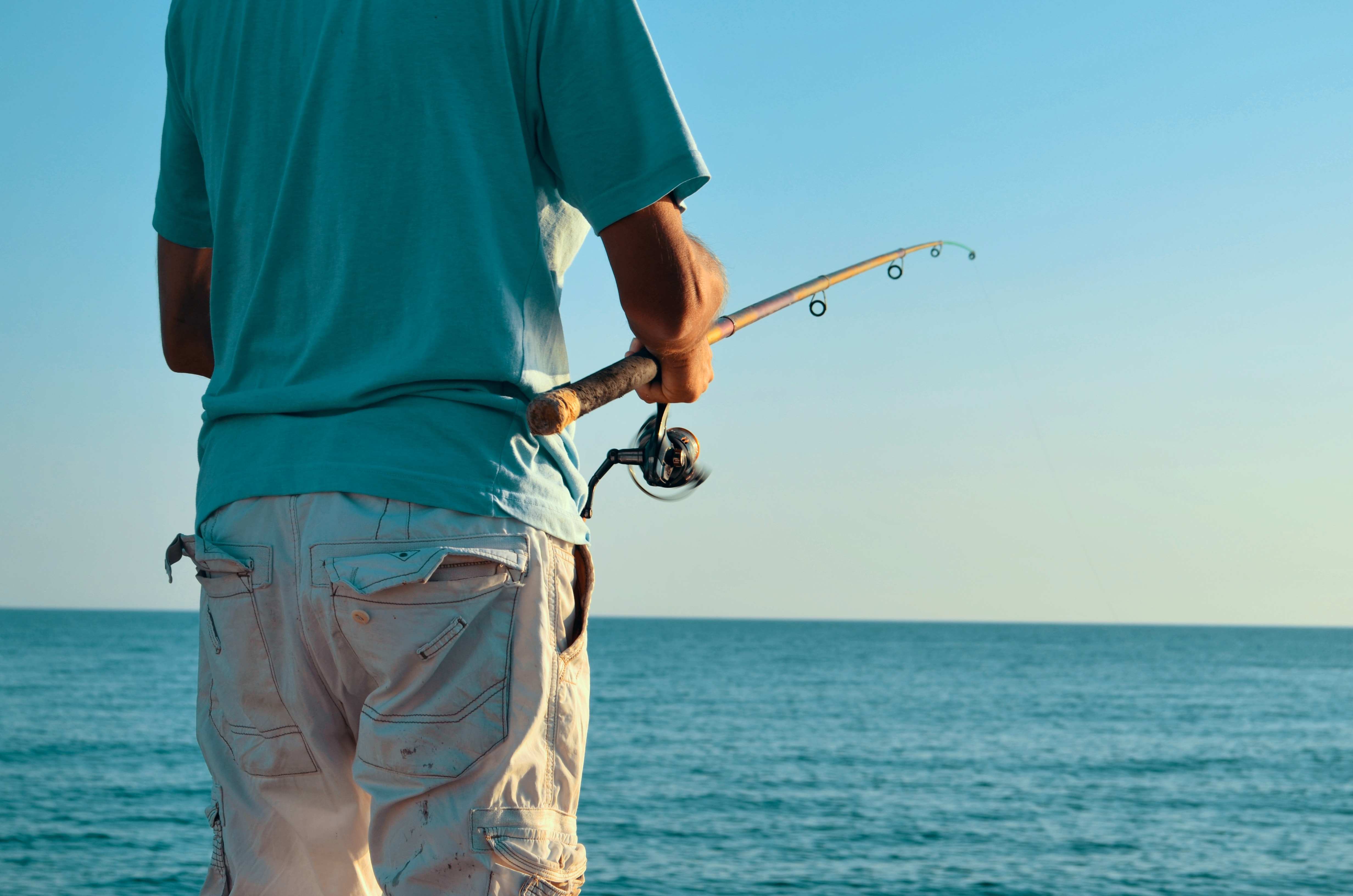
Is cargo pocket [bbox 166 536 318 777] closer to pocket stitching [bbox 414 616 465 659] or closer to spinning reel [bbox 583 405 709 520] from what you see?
pocket stitching [bbox 414 616 465 659]

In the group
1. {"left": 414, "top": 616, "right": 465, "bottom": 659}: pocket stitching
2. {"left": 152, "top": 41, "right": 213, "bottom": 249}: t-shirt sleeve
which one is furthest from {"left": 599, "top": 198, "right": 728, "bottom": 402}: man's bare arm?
{"left": 152, "top": 41, "right": 213, "bottom": 249}: t-shirt sleeve

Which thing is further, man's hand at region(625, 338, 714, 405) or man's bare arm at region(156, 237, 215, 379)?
man's bare arm at region(156, 237, 215, 379)

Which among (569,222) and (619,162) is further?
(569,222)

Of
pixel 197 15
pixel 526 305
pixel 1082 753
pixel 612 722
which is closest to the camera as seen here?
pixel 526 305

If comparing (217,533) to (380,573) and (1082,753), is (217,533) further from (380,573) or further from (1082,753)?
(1082,753)

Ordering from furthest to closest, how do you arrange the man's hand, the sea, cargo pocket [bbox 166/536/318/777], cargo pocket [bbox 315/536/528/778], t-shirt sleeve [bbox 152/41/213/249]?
the sea
t-shirt sleeve [bbox 152/41/213/249]
the man's hand
cargo pocket [bbox 166/536/318/777]
cargo pocket [bbox 315/536/528/778]

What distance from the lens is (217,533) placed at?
1.44 meters

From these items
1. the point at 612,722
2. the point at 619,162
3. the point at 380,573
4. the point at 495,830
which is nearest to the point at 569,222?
the point at 619,162

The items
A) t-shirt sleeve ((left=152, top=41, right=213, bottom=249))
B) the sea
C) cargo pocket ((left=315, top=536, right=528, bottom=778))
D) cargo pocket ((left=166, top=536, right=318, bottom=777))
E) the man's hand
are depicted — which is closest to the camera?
cargo pocket ((left=315, top=536, right=528, bottom=778))

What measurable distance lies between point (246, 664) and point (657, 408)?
89 cm

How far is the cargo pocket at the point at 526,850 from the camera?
128 cm

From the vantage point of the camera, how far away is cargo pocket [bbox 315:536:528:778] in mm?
1274

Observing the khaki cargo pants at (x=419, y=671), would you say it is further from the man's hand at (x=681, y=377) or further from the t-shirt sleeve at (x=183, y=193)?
the t-shirt sleeve at (x=183, y=193)

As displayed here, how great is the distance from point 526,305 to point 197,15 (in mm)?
637
